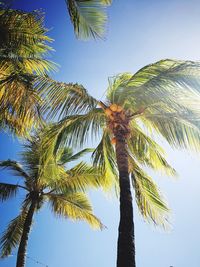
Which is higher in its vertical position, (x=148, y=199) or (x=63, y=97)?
(x=63, y=97)

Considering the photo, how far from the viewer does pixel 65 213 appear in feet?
45.8

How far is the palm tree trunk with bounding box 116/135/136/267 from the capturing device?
6320 millimetres

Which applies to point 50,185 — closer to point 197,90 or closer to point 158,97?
point 158,97

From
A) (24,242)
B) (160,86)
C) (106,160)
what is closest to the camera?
(160,86)

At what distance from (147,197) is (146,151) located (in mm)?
1513

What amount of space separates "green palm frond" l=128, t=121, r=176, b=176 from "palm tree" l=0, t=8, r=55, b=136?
322 centimetres

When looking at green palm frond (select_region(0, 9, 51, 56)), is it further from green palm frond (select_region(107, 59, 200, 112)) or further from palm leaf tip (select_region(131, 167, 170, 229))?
palm leaf tip (select_region(131, 167, 170, 229))

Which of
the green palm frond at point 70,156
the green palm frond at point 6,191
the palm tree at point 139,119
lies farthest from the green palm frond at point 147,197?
the green palm frond at point 6,191

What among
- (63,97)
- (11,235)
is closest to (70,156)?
(11,235)

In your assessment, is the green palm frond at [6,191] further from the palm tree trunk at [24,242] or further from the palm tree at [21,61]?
the palm tree at [21,61]

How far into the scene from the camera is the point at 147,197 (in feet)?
31.4

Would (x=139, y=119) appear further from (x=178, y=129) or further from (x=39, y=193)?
(x=39, y=193)

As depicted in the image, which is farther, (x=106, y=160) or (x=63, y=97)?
(x=106, y=160)

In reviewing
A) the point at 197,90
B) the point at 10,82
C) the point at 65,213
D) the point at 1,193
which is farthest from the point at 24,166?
the point at 197,90
